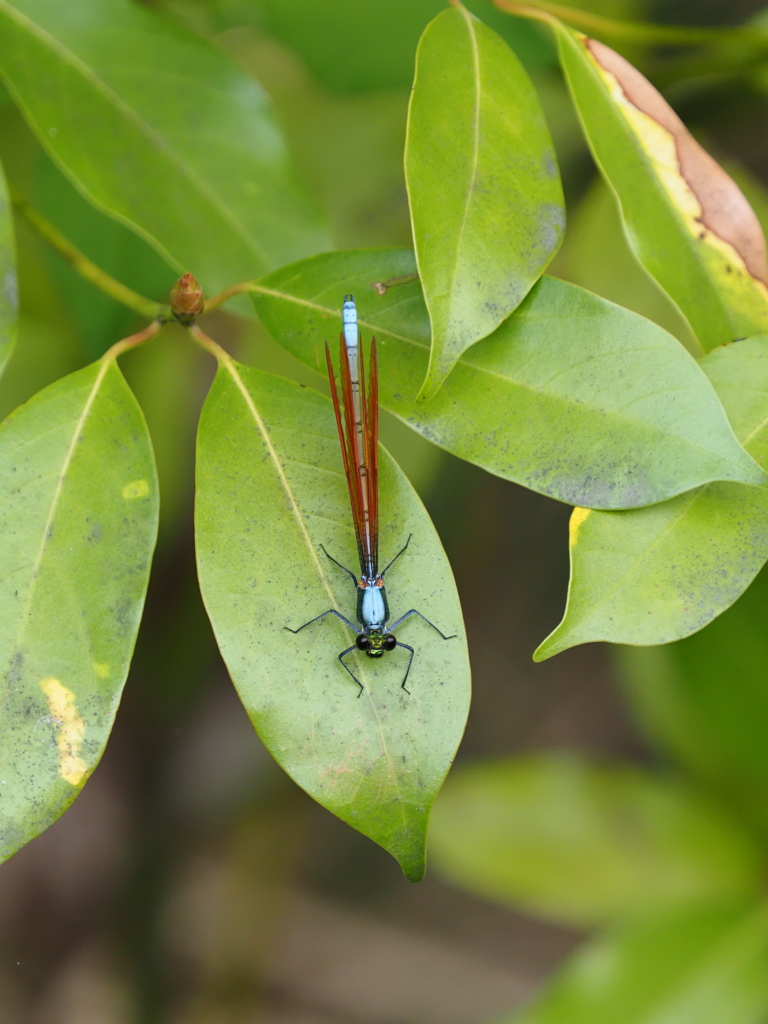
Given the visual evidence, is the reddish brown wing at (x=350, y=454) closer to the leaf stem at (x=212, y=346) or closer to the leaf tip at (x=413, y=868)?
the leaf stem at (x=212, y=346)

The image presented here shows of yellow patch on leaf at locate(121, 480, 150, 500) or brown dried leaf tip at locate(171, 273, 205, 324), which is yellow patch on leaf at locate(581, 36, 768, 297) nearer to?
brown dried leaf tip at locate(171, 273, 205, 324)

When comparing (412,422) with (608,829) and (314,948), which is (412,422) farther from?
(314,948)

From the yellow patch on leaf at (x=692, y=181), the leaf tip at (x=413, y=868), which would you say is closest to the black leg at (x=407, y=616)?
the leaf tip at (x=413, y=868)

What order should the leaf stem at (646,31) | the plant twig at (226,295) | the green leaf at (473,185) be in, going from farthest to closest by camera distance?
the leaf stem at (646,31) < the plant twig at (226,295) < the green leaf at (473,185)

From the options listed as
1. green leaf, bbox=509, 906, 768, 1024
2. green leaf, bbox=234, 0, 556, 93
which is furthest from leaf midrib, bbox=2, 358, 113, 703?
green leaf, bbox=509, 906, 768, 1024

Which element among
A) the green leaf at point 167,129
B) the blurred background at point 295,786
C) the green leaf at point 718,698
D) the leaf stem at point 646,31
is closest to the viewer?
the green leaf at point 167,129
